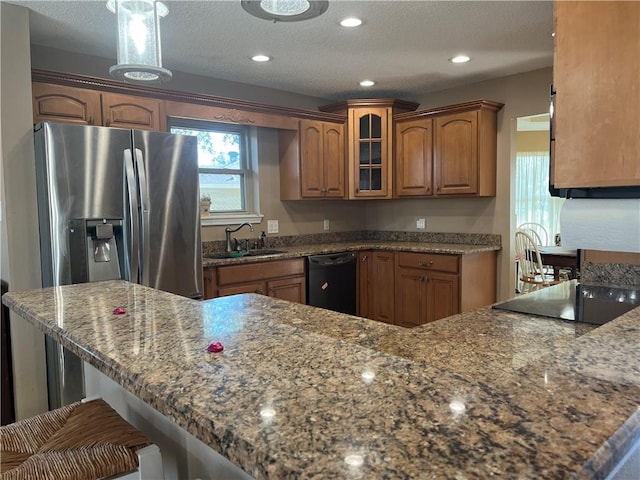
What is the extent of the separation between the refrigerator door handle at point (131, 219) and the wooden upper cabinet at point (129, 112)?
1.49ft

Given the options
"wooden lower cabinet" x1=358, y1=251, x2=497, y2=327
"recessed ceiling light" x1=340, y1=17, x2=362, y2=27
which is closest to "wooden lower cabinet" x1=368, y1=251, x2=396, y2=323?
"wooden lower cabinet" x1=358, y1=251, x2=497, y2=327

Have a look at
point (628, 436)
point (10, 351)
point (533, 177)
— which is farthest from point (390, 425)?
point (533, 177)

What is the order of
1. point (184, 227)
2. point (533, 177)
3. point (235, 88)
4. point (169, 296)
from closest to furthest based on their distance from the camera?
point (169, 296), point (184, 227), point (235, 88), point (533, 177)

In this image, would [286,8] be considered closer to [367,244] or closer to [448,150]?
[448,150]

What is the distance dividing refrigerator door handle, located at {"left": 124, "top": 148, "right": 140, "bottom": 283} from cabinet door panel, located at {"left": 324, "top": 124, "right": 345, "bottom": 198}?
2143mm

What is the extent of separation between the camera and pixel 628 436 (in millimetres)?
560

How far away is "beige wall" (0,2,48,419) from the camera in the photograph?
2.59 meters

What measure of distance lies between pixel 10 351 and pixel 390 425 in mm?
2956

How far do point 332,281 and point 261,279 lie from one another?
0.78m

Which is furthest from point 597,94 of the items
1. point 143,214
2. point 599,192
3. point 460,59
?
point 460,59

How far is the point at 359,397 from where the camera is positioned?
65cm

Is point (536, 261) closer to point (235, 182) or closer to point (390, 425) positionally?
point (235, 182)

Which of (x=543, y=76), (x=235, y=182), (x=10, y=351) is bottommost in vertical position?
(x=10, y=351)

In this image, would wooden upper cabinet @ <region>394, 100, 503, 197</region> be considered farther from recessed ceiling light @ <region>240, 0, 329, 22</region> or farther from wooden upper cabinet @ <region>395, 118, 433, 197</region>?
recessed ceiling light @ <region>240, 0, 329, 22</region>
